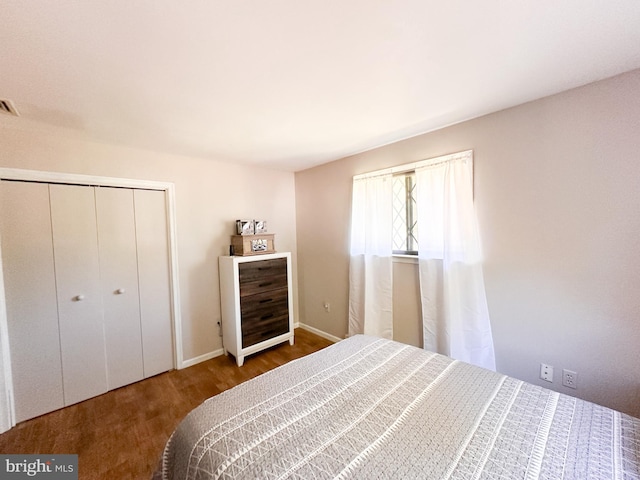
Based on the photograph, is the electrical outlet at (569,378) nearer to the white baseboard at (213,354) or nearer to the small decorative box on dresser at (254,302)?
the white baseboard at (213,354)

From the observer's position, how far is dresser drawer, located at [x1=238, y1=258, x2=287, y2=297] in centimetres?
272

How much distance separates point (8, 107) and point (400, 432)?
2.97 metres

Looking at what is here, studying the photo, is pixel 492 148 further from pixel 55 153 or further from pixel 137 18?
pixel 55 153

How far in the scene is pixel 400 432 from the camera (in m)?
1.00

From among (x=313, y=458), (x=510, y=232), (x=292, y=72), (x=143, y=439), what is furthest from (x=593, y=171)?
(x=143, y=439)

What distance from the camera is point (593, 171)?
1.50 m

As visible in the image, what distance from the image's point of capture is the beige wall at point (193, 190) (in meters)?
1.96

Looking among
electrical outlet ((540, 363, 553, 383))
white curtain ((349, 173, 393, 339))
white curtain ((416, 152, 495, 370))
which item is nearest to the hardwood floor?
white curtain ((349, 173, 393, 339))

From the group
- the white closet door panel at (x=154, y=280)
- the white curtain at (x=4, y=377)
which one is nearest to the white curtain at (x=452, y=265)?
the white closet door panel at (x=154, y=280)
